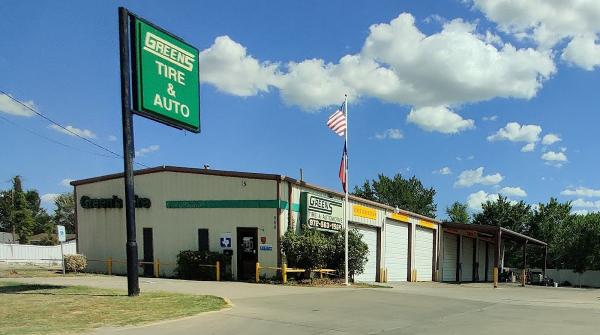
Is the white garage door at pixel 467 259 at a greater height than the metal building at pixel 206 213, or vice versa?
the metal building at pixel 206 213

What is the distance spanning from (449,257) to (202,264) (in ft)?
84.6

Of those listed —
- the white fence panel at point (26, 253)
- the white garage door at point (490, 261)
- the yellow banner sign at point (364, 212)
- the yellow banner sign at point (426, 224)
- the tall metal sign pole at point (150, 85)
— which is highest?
the tall metal sign pole at point (150, 85)

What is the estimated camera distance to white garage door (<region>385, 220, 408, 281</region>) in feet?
110

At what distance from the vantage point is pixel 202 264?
24000mm

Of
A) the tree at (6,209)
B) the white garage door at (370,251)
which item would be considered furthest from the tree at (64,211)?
the white garage door at (370,251)

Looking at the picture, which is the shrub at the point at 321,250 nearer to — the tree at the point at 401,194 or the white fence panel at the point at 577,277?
the white fence panel at the point at 577,277

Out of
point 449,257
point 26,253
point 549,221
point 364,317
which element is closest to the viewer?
point 364,317

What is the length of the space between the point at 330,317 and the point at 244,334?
3.07 metres

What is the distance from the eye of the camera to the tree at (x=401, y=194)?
259ft

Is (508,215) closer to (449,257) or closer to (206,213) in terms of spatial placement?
(449,257)

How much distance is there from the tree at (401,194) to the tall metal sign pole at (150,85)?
6266 cm

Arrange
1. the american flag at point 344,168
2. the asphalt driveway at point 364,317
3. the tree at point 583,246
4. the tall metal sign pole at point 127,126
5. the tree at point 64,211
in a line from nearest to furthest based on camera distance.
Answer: the asphalt driveway at point 364,317 → the tall metal sign pole at point 127,126 → the american flag at point 344,168 → the tree at point 583,246 → the tree at point 64,211

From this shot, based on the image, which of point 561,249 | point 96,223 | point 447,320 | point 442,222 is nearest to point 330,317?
point 447,320

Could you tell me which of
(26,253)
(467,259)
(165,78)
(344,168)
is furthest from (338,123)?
(26,253)
